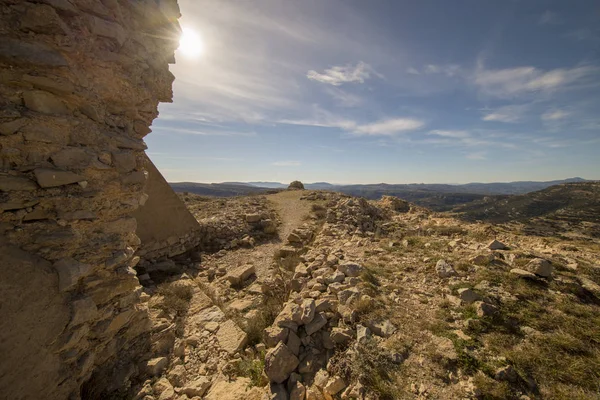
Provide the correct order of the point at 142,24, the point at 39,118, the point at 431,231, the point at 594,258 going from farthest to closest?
the point at 431,231 → the point at 594,258 → the point at 142,24 → the point at 39,118

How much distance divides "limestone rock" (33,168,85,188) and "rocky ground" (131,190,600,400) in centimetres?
314

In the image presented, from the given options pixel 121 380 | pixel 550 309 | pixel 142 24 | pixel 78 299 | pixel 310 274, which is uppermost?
pixel 142 24

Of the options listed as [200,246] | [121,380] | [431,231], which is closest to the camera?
[121,380]

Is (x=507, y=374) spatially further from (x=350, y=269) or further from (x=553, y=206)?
(x=553, y=206)

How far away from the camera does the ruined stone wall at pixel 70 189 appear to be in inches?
113

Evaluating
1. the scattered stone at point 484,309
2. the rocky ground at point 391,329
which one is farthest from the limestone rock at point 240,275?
the scattered stone at point 484,309

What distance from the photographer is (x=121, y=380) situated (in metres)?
3.71

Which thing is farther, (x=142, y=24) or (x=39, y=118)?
(x=142, y=24)

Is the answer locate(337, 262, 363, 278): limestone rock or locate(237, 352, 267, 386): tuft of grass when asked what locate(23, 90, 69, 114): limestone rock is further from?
locate(337, 262, 363, 278): limestone rock

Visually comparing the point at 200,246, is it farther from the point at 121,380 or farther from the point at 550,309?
the point at 550,309

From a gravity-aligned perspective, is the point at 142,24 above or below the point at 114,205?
above

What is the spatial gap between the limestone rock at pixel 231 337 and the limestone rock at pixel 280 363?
1074mm

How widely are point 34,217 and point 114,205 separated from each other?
0.99 m

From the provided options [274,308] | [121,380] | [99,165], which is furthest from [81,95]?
[274,308]
